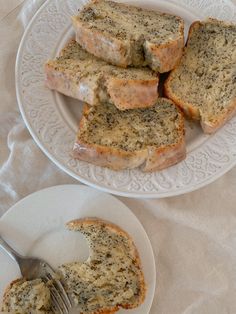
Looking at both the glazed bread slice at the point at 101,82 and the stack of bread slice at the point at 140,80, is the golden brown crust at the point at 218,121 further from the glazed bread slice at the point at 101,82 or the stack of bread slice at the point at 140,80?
the glazed bread slice at the point at 101,82

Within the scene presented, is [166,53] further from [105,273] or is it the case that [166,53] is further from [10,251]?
[10,251]

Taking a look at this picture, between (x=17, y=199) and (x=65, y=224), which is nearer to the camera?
(x=65, y=224)

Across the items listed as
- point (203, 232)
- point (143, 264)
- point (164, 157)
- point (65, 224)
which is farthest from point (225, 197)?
point (65, 224)

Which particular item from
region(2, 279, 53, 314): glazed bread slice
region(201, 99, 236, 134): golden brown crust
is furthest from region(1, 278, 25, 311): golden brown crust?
region(201, 99, 236, 134): golden brown crust

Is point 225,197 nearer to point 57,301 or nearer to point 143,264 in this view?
point 143,264

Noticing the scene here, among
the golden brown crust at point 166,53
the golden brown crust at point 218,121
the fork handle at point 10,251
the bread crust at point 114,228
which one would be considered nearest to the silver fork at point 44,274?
the fork handle at point 10,251

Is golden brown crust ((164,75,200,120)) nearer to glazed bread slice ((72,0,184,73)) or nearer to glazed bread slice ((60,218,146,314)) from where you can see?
glazed bread slice ((72,0,184,73))
